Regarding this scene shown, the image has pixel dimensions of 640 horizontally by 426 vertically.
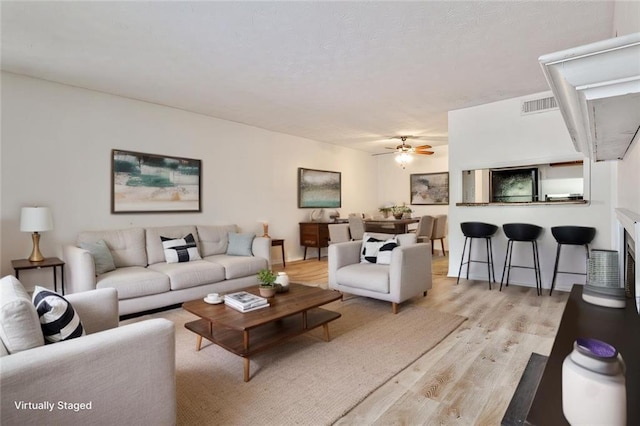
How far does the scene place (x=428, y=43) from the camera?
2891 mm

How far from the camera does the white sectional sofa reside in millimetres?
3193

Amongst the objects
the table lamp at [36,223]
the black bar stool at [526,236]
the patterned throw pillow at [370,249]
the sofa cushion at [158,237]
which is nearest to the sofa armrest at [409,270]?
the patterned throw pillow at [370,249]

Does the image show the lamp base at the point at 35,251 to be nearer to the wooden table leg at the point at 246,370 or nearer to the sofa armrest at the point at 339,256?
the wooden table leg at the point at 246,370

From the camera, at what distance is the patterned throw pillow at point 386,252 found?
383 centimetres

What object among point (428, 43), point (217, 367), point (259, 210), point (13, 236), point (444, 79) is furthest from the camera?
point (259, 210)

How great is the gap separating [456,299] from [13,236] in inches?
193

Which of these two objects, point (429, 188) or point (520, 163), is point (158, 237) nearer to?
point (520, 163)

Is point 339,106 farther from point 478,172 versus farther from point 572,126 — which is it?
point 572,126

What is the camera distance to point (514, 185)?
4574mm

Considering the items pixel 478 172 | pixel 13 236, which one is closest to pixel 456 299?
pixel 478 172

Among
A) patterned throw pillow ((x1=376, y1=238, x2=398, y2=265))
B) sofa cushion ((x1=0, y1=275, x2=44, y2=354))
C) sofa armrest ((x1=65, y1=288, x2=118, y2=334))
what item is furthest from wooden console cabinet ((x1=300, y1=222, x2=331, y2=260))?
sofa cushion ((x1=0, y1=275, x2=44, y2=354))

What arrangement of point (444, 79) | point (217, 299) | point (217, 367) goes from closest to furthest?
point (217, 367), point (217, 299), point (444, 79)

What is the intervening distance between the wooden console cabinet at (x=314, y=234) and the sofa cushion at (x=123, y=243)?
3175mm

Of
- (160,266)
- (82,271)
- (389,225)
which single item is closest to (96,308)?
(82,271)
